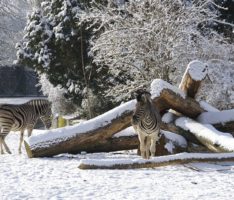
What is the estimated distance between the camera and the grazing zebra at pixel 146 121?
11.7 m

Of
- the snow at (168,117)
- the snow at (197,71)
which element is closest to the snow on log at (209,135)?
the snow at (168,117)

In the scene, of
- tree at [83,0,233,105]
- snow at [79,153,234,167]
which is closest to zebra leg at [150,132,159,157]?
snow at [79,153,234,167]

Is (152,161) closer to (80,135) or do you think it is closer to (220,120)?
(80,135)

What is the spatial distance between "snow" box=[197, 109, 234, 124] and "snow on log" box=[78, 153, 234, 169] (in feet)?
10.0

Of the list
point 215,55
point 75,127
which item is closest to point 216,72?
point 215,55

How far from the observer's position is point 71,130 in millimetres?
12344

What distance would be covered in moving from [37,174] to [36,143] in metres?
2.42

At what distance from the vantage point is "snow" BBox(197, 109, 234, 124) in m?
13.3

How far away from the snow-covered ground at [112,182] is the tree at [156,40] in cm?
953

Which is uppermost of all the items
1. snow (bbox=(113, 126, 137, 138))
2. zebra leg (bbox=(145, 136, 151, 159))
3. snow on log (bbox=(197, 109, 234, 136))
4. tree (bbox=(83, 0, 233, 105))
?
tree (bbox=(83, 0, 233, 105))

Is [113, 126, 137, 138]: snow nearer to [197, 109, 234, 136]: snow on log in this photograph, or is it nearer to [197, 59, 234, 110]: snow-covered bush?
[197, 109, 234, 136]: snow on log

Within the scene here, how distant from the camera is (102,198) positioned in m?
7.56

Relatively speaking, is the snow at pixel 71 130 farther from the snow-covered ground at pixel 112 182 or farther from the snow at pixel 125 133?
the snow at pixel 125 133

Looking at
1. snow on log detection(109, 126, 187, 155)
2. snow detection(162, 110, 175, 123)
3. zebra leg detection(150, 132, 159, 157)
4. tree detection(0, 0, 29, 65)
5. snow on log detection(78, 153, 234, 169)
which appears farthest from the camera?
tree detection(0, 0, 29, 65)
